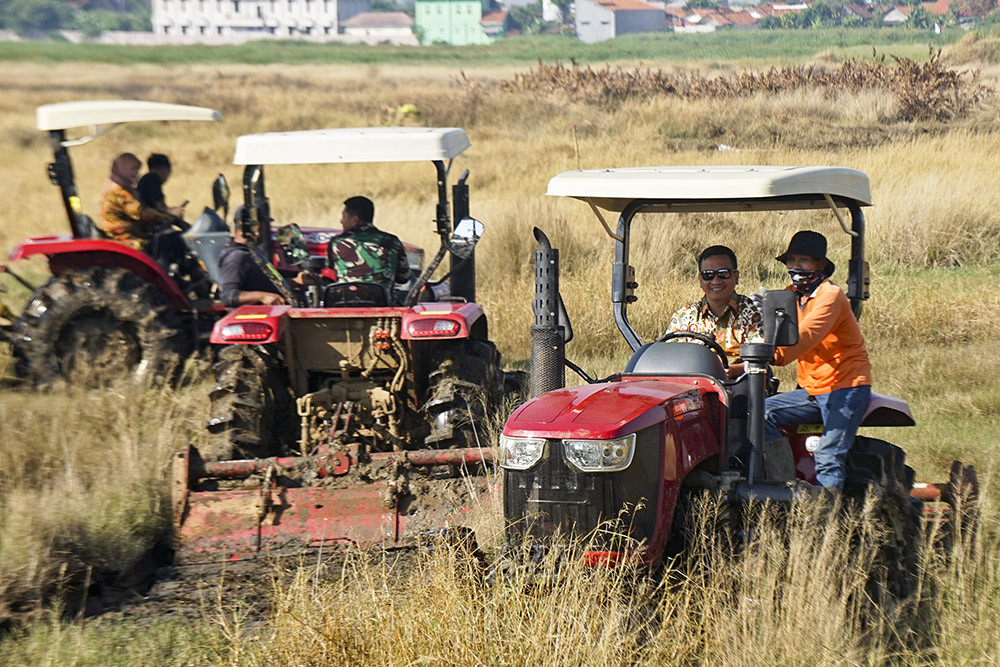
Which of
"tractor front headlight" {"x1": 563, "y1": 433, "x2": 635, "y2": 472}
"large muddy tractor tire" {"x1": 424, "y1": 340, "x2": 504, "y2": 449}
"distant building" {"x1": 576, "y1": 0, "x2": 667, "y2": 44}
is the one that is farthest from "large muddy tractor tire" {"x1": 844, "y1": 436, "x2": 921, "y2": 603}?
"distant building" {"x1": 576, "y1": 0, "x2": 667, "y2": 44}

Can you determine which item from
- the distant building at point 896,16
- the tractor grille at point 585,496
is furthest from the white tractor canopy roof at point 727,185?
the distant building at point 896,16

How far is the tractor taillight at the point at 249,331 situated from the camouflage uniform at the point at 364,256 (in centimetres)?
82

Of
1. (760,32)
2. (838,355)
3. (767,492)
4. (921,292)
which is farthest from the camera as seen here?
(760,32)

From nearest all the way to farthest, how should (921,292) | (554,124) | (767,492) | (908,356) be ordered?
(767,492)
(908,356)
(921,292)
(554,124)

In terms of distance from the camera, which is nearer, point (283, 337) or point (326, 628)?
point (326, 628)

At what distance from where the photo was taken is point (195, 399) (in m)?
8.75

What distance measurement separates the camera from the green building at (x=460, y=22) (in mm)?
68188

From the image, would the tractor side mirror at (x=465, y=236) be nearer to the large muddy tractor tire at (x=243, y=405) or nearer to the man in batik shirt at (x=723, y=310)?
the large muddy tractor tire at (x=243, y=405)

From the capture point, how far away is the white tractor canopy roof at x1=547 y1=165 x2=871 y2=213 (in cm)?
464

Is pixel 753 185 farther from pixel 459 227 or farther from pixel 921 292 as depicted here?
pixel 921 292

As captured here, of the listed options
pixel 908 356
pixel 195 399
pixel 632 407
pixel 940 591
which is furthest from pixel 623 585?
pixel 908 356

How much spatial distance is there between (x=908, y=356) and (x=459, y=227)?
4.29 meters

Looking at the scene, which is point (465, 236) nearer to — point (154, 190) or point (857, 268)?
point (857, 268)

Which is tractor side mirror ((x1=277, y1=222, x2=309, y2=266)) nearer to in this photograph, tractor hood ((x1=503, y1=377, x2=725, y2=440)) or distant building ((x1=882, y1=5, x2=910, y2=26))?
tractor hood ((x1=503, y1=377, x2=725, y2=440))
